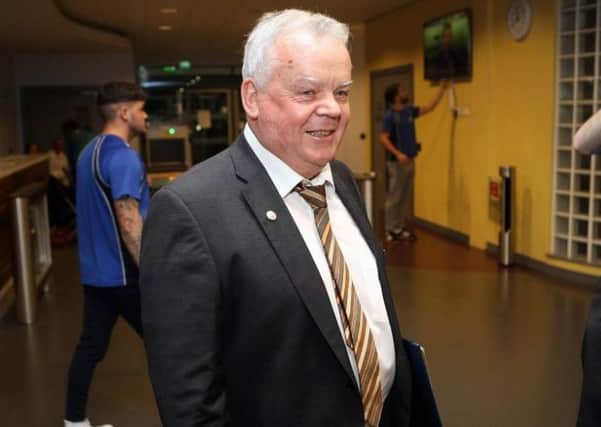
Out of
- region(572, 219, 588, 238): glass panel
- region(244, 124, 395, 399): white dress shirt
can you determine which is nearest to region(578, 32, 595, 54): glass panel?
region(572, 219, 588, 238): glass panel

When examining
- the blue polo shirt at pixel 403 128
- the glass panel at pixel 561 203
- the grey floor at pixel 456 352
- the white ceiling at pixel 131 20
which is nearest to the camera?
the grey floor at pixel 456 352

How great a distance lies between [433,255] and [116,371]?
3.71 meters

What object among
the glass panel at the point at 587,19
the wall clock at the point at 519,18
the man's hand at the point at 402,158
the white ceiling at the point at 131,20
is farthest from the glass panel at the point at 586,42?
the white ceiling at the point at 131,20

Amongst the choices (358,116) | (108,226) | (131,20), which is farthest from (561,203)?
(131,20)

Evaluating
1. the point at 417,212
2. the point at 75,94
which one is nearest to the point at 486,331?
the point at 417,212

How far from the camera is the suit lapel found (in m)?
1.30

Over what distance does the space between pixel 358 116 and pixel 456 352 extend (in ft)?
24.4

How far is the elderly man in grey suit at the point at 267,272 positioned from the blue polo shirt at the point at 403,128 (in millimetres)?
5940

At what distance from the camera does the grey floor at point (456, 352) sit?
3.27 m

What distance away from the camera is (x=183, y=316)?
49.7 inches

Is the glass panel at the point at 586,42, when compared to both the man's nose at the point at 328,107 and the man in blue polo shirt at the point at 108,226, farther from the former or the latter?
the man's nose at the point at 328,107

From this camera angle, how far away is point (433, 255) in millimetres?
6727

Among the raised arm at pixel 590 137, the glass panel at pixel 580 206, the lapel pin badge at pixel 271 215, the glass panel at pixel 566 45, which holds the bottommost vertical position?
the glass panel at pixel 580 206

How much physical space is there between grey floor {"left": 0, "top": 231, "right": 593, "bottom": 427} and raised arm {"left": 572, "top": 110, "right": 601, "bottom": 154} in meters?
1.98
